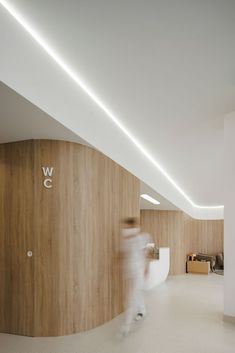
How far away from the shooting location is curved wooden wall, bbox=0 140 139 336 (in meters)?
5.43

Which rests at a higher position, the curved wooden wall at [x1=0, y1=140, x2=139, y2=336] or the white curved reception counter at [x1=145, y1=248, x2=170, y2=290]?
the curved wooden wall at [x1=0, y1=140, x2=139, y2=336]

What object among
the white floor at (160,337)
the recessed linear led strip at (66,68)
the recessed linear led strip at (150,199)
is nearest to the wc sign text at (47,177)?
the recessed linear led strip at (66,68)

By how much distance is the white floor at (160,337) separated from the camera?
189 inches

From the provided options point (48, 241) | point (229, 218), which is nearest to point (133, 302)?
point (48, 241)

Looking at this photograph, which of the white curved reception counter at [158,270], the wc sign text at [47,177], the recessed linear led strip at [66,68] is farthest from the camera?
the white curved reception counter at [158,270]

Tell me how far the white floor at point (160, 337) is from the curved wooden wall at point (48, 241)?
34 cm

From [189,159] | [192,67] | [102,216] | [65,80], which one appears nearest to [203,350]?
[102,216]

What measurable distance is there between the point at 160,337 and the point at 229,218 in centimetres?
256

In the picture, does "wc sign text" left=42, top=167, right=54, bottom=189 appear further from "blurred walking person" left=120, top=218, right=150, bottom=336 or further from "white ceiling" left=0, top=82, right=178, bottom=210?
"blurred walking person" left=120, top=218, right=150, bottom=336

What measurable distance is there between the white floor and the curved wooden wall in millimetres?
337

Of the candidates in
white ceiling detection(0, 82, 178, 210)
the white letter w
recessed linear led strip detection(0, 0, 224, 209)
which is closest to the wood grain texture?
the white letter w

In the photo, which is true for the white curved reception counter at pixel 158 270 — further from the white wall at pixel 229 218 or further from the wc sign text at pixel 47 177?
the wc sign text at pixel 47 177

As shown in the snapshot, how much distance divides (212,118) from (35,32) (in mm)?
3869

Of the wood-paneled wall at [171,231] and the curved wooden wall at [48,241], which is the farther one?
the wood-paneled wall at [171,231]
